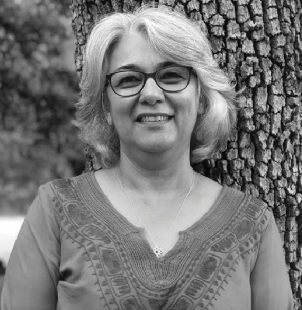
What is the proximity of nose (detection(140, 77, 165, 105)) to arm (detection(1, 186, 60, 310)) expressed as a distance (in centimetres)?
57

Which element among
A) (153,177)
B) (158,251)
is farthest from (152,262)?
(153,177)

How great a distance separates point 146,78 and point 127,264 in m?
0.70

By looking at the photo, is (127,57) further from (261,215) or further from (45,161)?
(45,161)

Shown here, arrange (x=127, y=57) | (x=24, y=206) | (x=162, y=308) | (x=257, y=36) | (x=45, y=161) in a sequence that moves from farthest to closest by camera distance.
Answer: (x=24, y=206)
(x=45, y=161)
(x=257, y=36)
(x=127, y=57)
(x=162, y=308)

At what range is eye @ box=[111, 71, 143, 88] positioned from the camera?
7.32ft

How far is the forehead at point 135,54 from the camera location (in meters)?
2.22

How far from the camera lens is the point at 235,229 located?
2.31 m

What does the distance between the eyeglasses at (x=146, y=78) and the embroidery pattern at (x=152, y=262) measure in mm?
477

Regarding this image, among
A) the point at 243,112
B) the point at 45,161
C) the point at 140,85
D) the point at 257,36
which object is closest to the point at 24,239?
the point at 140,85

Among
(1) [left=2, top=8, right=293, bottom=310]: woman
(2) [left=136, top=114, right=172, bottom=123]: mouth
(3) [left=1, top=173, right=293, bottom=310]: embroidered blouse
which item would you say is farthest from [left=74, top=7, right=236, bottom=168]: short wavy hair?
(3) [left=1, top=173, right=293, bottom=310]: embroidered blouse

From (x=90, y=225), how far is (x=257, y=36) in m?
1.15

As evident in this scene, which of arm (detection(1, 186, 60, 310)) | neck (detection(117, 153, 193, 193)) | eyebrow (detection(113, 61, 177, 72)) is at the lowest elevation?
arm (detection(1, 186, 60, 310))

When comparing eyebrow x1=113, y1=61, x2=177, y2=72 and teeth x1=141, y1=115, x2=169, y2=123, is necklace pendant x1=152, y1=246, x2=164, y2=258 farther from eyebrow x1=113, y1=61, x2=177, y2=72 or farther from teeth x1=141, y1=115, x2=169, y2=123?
eyebrow x1=113, y1=61, x2=177, y2=72

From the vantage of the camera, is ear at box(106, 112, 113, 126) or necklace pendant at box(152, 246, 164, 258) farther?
ear at box(106, 112, 113, 126)
